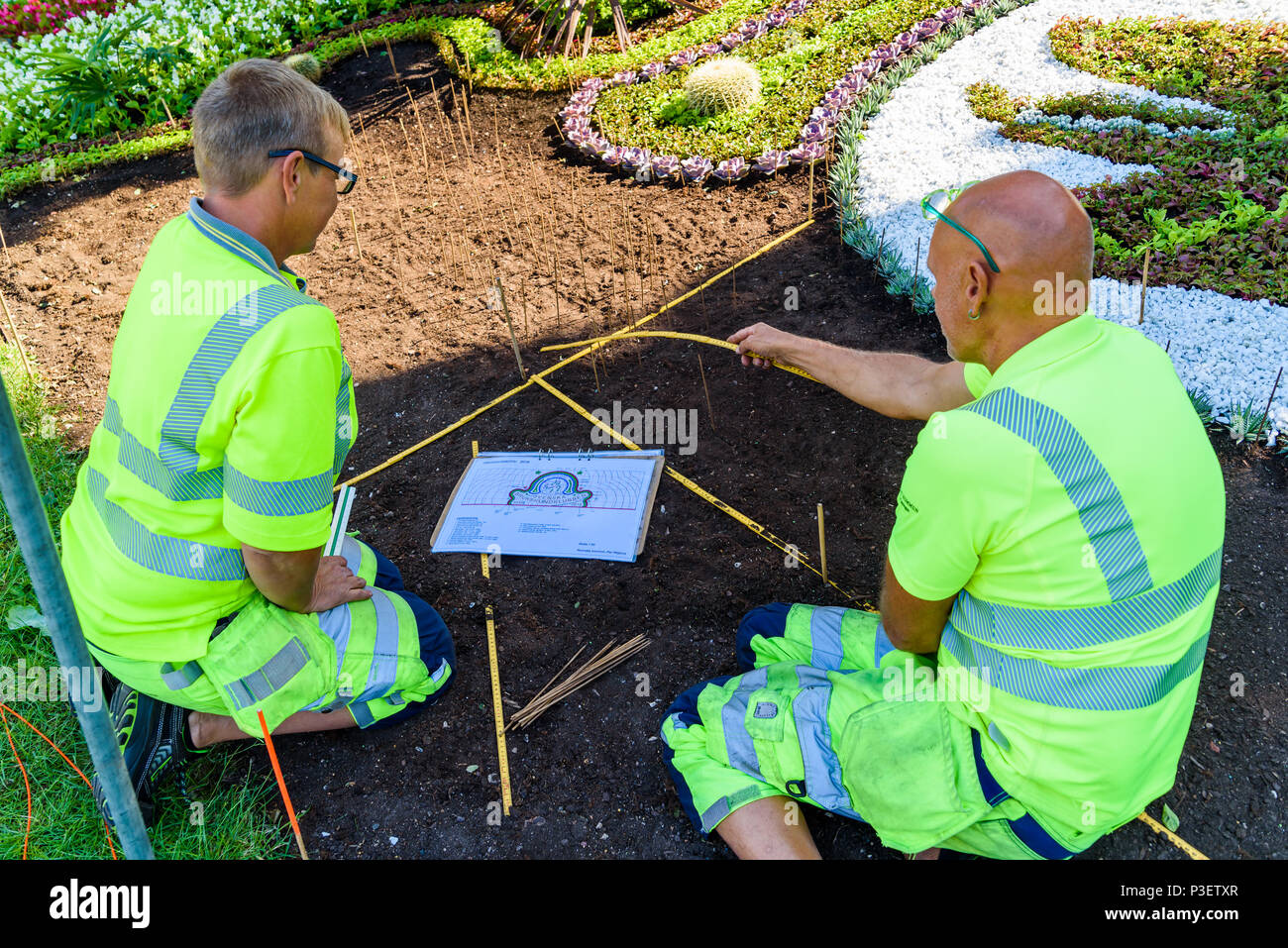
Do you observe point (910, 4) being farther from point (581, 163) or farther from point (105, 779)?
point (105, 779)

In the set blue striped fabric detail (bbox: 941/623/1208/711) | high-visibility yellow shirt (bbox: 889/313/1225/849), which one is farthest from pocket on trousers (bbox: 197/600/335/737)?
blue striped fabric detail (bbox: 941/623/1208/711)

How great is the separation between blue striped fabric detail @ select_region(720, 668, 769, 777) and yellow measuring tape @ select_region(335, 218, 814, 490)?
184cm

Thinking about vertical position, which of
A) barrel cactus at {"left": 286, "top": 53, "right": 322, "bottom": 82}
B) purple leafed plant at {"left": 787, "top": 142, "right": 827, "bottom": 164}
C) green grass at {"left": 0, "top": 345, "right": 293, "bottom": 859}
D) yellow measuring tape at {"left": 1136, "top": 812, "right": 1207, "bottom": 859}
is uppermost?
barrel cactus at {"left": 286, "top": 53, "right": 322, "bottom": 82}

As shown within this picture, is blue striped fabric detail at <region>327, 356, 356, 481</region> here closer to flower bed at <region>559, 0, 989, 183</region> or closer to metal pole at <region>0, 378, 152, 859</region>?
metal pole at <region>0, 378, 152, 859</region>

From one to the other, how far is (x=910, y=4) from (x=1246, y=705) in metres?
5.95

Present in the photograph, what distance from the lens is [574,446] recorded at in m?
3.73

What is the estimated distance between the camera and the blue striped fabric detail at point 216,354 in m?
2.00

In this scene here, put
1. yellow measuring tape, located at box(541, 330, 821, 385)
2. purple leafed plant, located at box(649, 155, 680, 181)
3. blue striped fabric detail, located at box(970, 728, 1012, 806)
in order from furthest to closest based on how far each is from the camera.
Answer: purple leafed plant, located at box(649, 155, 680, 181)
yellow measuring tape, located at box(541, 330, 821, 385)
blue striped fabric detail, located at box(970, 728, 1012, 806)

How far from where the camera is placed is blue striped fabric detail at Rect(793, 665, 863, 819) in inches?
84.4

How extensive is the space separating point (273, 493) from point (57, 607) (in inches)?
21.5

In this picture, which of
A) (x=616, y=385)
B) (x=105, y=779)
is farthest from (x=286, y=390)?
(x=616, y=385)

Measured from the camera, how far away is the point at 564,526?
11.0 ft

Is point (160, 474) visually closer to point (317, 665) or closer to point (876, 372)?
point (317, 665)

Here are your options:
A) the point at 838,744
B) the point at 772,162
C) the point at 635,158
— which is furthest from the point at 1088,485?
the point at 635,158
